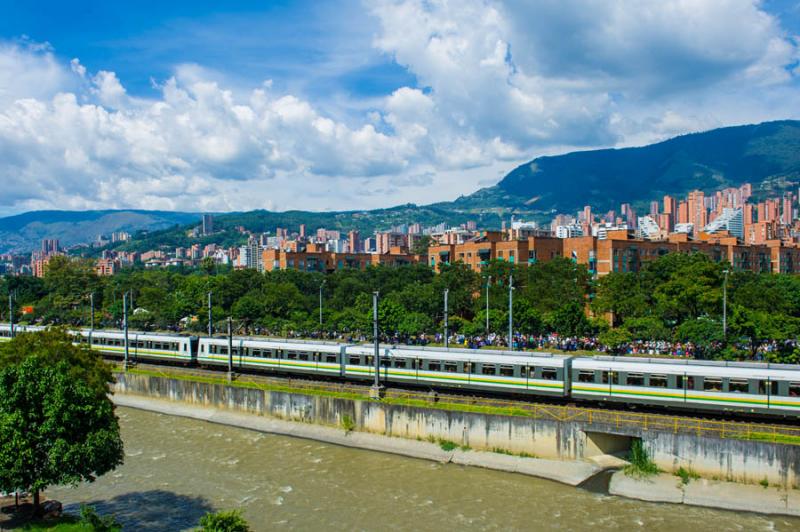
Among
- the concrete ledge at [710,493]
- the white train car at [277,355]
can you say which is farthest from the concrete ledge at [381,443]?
the white train car at [277,355]

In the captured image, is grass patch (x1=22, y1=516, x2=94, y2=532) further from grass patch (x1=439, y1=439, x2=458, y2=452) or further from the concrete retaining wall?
grass patch (x1=439, y1=439, x2=458, y2=452)

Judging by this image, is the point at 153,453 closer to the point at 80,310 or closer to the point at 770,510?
the point at 770,510

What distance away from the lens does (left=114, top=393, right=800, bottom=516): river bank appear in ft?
70.9

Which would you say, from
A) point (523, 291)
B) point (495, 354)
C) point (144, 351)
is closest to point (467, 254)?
point (523, 291)

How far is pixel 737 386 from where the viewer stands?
25.0 metres

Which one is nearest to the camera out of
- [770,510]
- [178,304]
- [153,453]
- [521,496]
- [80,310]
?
[770,510]

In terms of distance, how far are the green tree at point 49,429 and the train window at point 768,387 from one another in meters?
23.6

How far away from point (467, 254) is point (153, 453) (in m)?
61.5

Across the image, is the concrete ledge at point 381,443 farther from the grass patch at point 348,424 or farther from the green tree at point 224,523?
the green tree at point 224,523

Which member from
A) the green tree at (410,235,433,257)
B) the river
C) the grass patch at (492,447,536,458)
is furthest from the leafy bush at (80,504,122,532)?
the green tree at (410,235,433,257)

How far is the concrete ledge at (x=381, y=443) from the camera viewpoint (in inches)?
981

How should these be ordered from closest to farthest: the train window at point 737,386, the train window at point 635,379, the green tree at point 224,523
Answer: the green tree at point 224,523 < the train window at point 737,386 < the train window at point 635,379

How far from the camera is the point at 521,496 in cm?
2311

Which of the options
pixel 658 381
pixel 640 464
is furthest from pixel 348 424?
pixel 658 381
